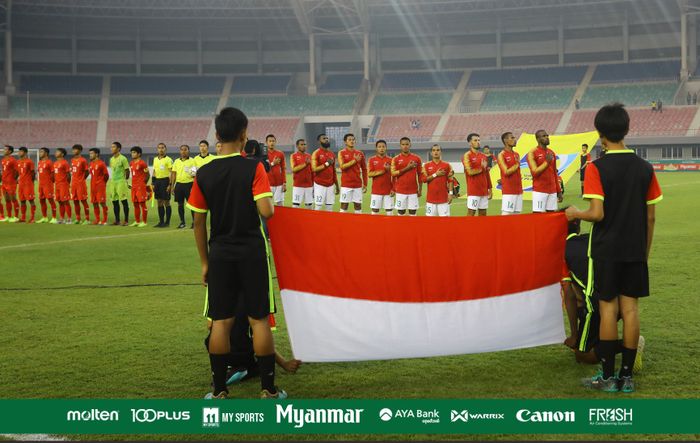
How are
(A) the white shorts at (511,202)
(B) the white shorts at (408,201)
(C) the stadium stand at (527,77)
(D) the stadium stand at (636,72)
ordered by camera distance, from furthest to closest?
(C) the stadium stand at (527,77) < (D) the stadium stand at (636,72) < (B) the white shorts at (408,201) < (A) the white shorts at (511,202)

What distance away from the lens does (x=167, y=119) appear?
58.3 m

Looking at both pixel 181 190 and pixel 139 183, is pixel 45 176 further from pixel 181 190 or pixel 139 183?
pixel 181 190

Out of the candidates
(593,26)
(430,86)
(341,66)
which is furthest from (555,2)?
(341,66)

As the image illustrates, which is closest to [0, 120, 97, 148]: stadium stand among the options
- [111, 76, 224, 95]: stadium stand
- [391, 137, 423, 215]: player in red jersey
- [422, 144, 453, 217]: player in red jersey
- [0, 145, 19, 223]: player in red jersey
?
[111, 76, 224, 95]: stadium stand

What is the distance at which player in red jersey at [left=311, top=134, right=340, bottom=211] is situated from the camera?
16547mm

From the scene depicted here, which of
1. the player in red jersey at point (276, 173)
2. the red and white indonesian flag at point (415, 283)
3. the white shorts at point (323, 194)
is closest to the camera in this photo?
the red and white indonesian flag at point (415, 283)

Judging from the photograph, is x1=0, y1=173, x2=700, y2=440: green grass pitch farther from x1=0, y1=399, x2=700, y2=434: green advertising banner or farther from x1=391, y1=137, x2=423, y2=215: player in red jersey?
x1=391, y1=137, x2=423, y2=215: player in red jersey

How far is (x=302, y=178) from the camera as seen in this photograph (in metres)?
17.2

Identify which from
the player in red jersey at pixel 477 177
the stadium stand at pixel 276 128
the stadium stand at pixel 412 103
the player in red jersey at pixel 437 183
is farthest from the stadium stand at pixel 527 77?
the player in red jersey at pixel 477 177

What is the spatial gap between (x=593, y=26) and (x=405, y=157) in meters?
46.8

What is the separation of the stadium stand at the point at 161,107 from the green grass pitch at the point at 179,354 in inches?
1941

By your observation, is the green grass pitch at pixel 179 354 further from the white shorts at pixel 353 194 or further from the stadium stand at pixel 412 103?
the stadium stand at pixel 412 103

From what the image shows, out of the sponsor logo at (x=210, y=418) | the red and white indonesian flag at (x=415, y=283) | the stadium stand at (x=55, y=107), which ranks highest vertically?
the stadium stand at (x=55, y=107)

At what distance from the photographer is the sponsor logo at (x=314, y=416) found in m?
4.03
